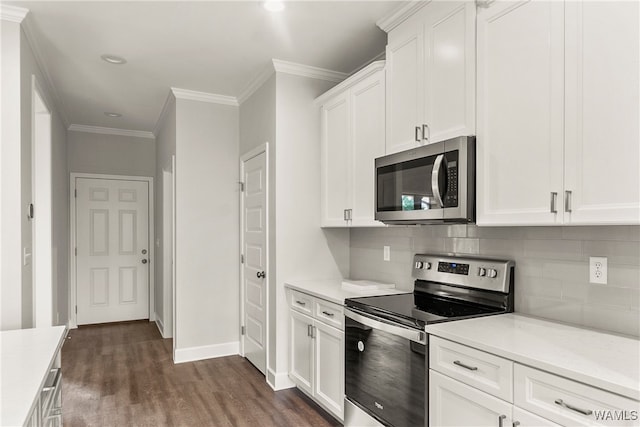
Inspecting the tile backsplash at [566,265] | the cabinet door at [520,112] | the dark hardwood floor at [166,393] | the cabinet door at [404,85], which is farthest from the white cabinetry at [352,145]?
the dark hardwood floor at [166,393]

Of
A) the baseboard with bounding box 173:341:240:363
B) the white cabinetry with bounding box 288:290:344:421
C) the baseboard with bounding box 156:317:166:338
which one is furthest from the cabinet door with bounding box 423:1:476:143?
the baseboard with bounding box 156:317:166:338

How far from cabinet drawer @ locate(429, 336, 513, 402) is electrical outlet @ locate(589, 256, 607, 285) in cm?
62

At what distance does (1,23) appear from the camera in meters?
2.53

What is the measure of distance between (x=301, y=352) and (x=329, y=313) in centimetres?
57

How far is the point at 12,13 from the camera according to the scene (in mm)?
2533

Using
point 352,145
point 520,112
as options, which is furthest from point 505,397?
point 352,145

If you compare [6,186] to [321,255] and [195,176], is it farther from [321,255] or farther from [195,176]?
[321,255]

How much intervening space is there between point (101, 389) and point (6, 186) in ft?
6.00

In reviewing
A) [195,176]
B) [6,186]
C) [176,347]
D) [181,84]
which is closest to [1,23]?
[6,186]

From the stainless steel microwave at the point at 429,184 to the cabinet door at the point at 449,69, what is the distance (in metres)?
0.10

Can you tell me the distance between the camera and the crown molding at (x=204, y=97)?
411cm

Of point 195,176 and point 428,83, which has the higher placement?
point 428,83

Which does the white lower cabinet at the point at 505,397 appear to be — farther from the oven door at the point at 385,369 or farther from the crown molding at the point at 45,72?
the crown molding at the point at 45,72

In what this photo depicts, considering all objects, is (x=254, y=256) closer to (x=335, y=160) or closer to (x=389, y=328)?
(x=335, y=160)
